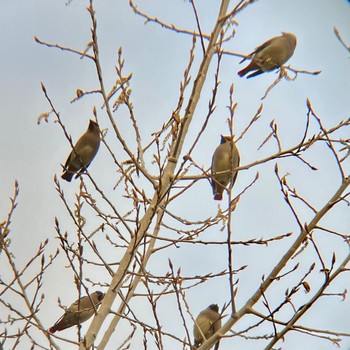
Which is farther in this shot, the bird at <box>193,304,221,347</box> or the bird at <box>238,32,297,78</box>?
the bird at <box>238,32,297,78</box>

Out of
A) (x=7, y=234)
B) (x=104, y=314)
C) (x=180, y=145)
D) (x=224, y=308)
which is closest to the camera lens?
(x=224, y=308)

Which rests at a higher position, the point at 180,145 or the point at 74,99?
the point at 74,99

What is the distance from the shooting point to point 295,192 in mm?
3084

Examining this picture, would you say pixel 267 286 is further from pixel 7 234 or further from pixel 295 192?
pixel 7 234

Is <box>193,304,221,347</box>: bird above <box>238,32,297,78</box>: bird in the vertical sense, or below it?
below

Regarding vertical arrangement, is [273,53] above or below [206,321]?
above

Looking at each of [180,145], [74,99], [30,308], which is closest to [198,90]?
Result: [180,145]

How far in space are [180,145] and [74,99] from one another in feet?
2.54

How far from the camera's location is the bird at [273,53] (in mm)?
6413

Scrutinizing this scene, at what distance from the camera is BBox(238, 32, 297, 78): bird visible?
252 inches

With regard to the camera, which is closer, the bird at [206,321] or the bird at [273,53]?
the bird at [206,321]

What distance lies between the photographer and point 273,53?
676cm

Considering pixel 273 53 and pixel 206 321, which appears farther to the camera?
pixel 273 53

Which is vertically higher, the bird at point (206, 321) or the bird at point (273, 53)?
the bird at point (273, 53)
